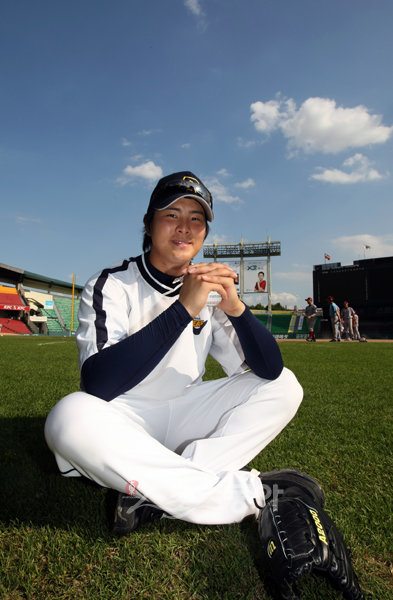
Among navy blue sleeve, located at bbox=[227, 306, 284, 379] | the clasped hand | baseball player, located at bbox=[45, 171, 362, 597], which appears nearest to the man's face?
baseball player, located at bbox=[45, 171, 362, 597]

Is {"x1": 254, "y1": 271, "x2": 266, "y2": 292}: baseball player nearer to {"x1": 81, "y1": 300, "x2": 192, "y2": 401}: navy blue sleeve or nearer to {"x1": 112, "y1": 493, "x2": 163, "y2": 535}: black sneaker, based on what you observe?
{"x1": 81, "y1": 300, "x2": 192, "y2": 401}: navy blue sleeve

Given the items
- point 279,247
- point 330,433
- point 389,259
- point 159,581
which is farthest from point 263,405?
point 279,247

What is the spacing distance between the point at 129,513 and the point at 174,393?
2.11 feet

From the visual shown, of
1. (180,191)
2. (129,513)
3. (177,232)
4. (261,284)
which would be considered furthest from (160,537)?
(261,284)

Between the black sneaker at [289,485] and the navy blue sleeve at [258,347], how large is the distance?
45cm

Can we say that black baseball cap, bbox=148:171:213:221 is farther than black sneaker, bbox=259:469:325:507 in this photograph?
Yes

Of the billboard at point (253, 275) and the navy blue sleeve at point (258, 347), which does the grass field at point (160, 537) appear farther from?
the billboard at point (253, 275)

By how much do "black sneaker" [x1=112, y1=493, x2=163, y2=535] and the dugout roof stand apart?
42.7 m

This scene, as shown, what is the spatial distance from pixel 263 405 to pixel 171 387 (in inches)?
18.5

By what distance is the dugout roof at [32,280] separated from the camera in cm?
4094

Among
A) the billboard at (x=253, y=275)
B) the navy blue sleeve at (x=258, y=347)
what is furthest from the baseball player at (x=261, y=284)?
the navy blue sleeve at (x=258, y=347)

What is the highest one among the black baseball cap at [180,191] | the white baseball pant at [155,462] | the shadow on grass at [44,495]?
the black baseball cap at [180,191]

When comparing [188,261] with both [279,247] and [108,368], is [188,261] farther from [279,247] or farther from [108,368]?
[279,247]

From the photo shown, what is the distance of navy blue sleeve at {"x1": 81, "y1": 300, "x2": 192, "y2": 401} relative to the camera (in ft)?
5.08
